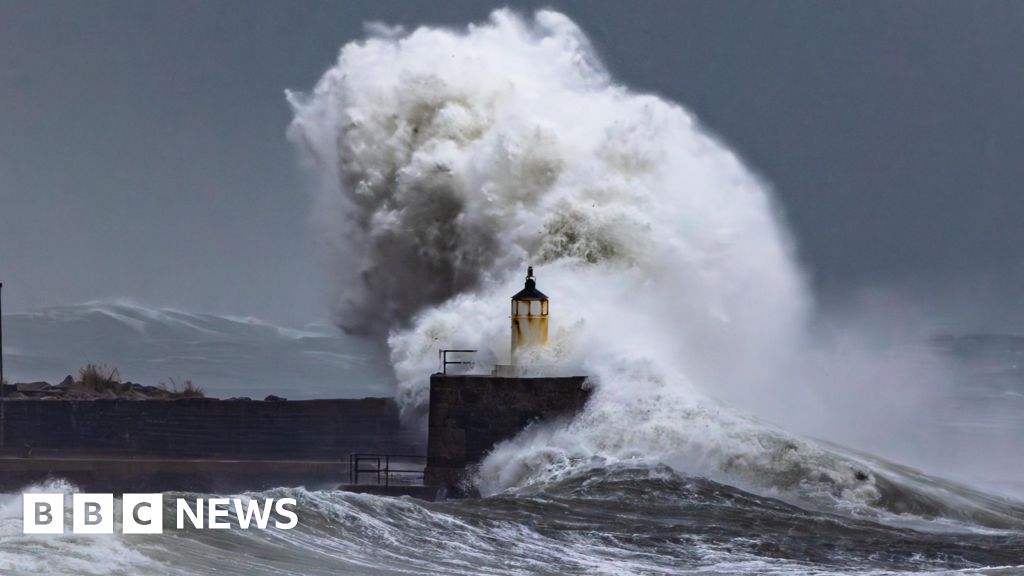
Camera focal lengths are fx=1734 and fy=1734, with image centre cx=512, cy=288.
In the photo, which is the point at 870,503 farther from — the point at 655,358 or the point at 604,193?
the point at 604,193

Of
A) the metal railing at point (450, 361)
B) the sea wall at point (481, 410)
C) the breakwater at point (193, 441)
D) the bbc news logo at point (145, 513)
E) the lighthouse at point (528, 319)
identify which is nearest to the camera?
the bbc news logo at point (145, 513)

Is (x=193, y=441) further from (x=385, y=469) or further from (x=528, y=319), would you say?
(x=528, y=319)

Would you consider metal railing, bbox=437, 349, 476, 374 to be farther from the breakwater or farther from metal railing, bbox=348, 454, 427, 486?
the breakwater

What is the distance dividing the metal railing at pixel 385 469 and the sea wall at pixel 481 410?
1.03 m

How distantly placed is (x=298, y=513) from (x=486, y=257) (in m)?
10.2

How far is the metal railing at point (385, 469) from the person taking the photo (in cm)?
2133

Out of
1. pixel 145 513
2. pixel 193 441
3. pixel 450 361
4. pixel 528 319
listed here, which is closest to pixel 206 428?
pixel 193 441

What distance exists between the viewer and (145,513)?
13.6 meters

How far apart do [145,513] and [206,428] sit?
1694 centimetres

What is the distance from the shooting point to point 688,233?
2561 centimetres

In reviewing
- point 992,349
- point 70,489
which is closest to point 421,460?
point 70,489

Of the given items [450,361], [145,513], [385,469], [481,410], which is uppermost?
[450,361]

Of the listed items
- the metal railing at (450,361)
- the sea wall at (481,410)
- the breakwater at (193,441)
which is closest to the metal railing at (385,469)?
the breakwater at (193,441)

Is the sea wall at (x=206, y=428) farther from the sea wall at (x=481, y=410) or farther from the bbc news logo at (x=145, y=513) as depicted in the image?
the bbc news logo at (x=145, y=513)
